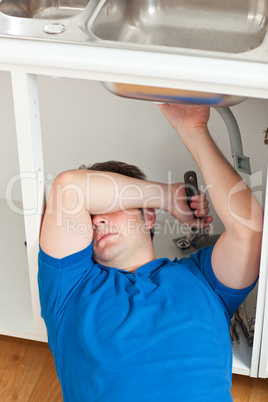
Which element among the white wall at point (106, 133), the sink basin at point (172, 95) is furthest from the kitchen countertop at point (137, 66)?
the white wall at point (106, 133)

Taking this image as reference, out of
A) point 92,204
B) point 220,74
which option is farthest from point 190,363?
point 220,74

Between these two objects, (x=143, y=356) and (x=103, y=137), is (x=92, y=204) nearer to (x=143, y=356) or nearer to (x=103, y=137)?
(x=143, y=356)

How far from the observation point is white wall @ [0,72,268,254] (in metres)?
1.79

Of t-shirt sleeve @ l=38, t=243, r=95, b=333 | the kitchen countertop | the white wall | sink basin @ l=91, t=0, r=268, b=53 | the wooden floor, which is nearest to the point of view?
the kitchen countertop

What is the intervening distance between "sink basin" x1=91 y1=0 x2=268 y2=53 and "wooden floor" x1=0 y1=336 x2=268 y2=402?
37.0 inches

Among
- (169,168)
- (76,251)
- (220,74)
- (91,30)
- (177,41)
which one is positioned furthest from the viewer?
(169,168)

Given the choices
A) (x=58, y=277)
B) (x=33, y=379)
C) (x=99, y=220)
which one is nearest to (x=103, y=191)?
(x=99, y=220)

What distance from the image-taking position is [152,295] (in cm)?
136

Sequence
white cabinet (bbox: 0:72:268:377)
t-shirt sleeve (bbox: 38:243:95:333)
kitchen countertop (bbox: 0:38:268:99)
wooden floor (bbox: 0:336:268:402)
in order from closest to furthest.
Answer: kitchen countertop (bbox: 0:38:268:99) < white cabinet (bbox: 0:72:268:377) < t-shirt sleeve (bbox: 38:243:95:333) < wooden floor (bbox: 0:336:268:402)

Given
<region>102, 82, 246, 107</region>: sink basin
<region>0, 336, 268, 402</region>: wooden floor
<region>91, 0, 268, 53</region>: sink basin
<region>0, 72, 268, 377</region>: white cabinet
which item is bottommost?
<region>0, 336, 268, 402</region>: wooden floor

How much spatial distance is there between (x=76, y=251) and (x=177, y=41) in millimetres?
614

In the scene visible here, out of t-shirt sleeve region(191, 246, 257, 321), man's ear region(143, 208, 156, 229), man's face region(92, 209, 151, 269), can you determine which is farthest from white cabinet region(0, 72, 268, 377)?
man's ear region(143, 208, 156, 229)

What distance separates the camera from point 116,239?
4.76 ft

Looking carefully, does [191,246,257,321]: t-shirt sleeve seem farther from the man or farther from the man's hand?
the man's hand
